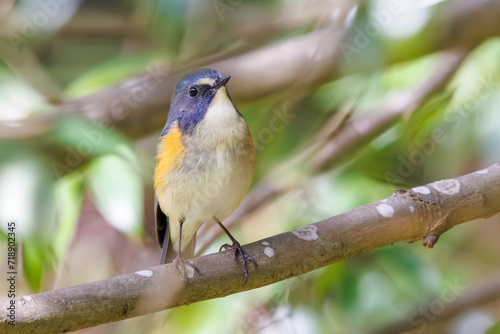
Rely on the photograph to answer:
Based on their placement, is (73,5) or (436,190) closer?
(436,190)

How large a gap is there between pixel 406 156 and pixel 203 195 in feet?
4.35

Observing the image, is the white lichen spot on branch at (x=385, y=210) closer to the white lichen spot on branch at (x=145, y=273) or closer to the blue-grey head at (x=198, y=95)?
the blue-grey head at (x=198, y=95)

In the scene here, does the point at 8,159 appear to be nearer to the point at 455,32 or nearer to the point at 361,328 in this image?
the point at 361,328

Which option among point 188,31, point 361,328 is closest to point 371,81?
point 188,31

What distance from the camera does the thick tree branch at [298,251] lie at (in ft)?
6.41

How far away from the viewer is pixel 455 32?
10.4ft

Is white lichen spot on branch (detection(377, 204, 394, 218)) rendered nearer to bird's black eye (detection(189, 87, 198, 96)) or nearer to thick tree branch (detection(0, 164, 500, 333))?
thick tree branch (detection(0, 164, 500, 333))

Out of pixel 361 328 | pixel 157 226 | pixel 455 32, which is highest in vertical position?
pixel 455 32

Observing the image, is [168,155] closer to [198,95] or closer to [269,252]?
[198,95]

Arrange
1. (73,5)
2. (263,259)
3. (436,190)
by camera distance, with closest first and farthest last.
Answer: (263,259) < (436,190) < (73,5)

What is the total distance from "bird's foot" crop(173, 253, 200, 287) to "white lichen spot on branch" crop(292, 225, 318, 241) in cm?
43

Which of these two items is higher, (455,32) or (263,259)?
(455,32)

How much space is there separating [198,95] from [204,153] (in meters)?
0.26

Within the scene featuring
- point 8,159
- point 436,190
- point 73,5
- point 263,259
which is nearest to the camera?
point 263,259
